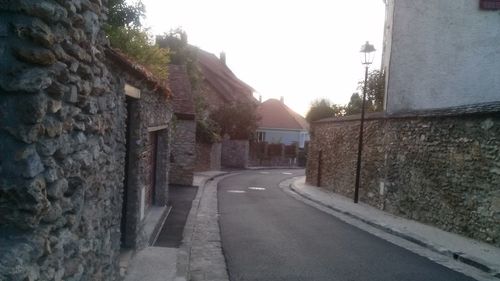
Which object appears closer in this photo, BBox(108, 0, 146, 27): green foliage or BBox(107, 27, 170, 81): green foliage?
BBox(107, 27, 170, 81): green foliage

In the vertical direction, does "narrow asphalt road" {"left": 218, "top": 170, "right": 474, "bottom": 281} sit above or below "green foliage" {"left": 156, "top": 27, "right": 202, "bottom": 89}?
below

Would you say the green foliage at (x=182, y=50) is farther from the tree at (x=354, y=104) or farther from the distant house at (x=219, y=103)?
the tree at (x=354, y=104)

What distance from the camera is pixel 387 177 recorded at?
54.3 ft

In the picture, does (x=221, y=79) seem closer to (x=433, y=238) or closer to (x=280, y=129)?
(x=280, y=129)

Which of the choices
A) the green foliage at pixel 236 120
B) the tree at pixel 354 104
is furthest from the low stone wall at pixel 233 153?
the tree at pixel 354 104

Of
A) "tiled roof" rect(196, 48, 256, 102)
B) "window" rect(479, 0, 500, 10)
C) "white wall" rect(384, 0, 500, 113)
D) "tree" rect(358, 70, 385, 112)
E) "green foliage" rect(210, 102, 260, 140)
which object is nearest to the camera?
"window" rect(479, 0, 500, 10)

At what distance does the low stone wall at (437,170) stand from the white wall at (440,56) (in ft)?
6.88

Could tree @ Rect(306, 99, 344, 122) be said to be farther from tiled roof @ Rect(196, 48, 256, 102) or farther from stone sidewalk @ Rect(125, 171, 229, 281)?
stone sidewalk @ Rect(125, 171, 229, 281)

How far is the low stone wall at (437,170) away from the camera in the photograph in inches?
443

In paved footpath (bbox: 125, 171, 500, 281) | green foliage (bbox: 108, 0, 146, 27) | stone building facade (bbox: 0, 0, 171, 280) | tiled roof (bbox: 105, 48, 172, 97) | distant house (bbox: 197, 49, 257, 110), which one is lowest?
paved footpath (bbox: 125, 171, 500, 281)

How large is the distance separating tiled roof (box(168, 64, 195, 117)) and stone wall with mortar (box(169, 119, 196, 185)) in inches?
18.6

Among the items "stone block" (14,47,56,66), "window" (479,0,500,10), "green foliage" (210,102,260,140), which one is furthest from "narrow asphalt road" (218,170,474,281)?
"green foliage" (210,102,260,140)

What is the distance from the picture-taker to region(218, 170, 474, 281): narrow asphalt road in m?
7.95

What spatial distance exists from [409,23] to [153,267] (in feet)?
49.0
